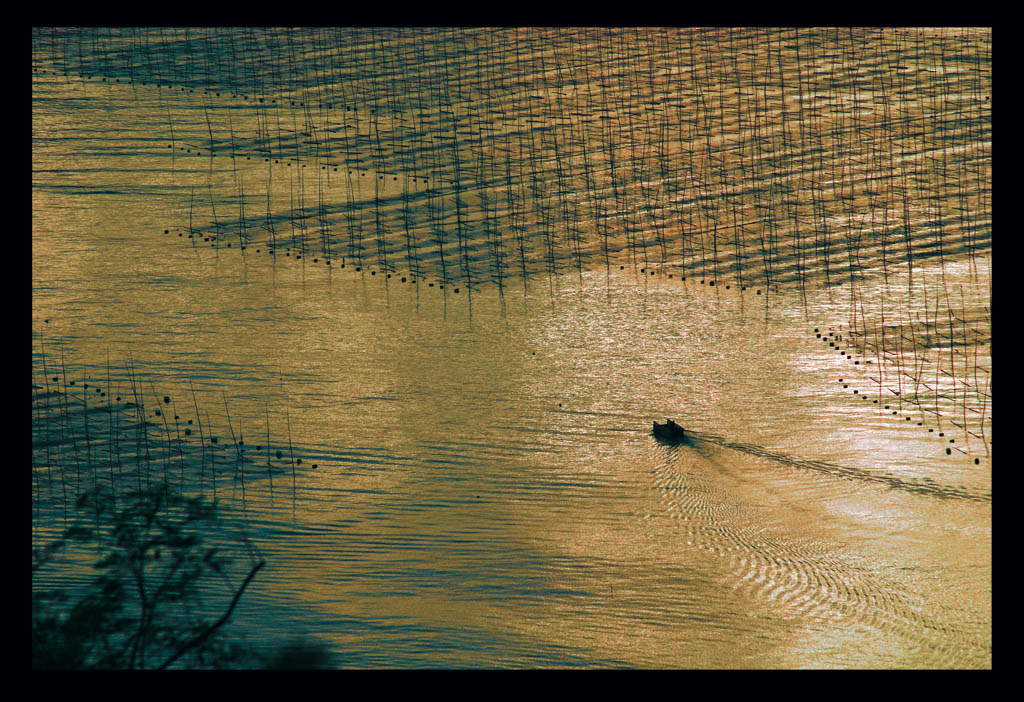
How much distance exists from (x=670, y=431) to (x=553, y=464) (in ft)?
2.20

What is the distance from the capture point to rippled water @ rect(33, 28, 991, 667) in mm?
4727

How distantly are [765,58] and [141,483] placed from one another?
23.8 ft

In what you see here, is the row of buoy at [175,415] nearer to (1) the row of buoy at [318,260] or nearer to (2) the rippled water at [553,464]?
(2) the rippled water at [553,464]

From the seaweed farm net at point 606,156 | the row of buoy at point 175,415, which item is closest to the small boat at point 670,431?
the seaweed farm net at point 606,156

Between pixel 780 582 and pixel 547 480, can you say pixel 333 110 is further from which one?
Answer: pixel 780 582

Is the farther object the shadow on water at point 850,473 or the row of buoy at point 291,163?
the row of buoy at point 291,163

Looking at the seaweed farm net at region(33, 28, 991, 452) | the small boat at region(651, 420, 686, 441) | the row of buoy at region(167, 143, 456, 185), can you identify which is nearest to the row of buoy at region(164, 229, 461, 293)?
the seaweed farm net at region(33, 28, 991, 452)

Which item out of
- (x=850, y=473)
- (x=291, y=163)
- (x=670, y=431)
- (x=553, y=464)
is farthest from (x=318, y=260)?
(x=850, y=473)

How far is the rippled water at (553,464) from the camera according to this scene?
473 cm

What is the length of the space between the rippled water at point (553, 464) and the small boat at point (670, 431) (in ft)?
0.23

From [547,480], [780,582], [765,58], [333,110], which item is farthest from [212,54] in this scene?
[780,582]

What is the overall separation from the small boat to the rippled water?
0.07 metres

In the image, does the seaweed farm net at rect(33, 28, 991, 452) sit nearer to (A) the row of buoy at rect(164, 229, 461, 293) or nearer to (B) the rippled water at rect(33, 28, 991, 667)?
(A) the row of buoy at rect(164, 229, 461, 293)

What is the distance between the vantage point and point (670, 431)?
5898 mm
